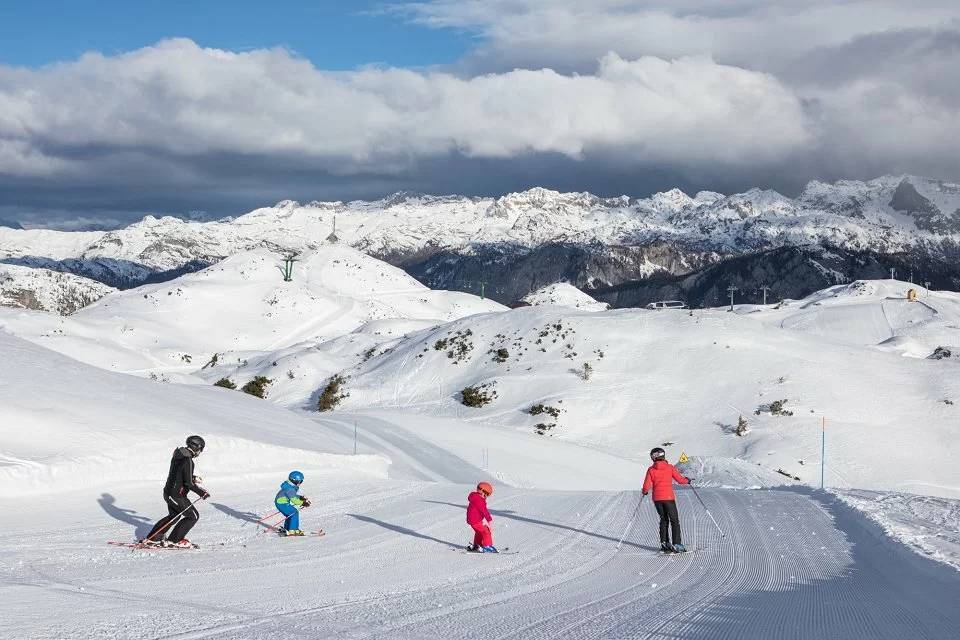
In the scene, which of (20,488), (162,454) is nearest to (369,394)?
(162,454)

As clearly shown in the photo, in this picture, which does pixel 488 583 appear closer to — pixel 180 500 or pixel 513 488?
pixel 180 500

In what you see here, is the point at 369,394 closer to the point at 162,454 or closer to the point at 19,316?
the point at 162,454

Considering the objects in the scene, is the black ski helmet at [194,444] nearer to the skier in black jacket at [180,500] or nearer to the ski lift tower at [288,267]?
the skier in black jacket at [180,500]

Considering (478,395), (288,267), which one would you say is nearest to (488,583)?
(478,395)

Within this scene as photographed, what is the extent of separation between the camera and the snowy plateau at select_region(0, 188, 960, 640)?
8.91m

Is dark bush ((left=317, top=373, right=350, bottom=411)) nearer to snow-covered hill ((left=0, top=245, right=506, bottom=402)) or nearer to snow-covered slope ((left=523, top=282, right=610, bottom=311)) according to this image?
snow-covered hill ((left=0, top=245, right=506, bottom=402))

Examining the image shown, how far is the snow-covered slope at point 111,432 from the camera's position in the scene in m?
16.2

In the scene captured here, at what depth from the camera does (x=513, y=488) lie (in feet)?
72.3

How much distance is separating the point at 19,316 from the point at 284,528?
75.0 metres

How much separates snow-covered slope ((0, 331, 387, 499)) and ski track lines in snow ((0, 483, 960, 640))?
274 centimetres

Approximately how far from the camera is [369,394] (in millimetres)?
47375

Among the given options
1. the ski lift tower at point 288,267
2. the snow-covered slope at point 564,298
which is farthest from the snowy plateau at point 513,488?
the snow-covered slope at point 564,298

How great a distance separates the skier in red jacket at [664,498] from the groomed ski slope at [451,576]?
32 cm

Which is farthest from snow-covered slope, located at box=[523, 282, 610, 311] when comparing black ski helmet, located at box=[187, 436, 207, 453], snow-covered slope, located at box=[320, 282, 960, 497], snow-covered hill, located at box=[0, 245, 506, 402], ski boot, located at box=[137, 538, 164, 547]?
ski boot, located at box=[137, 538, 164, 547]
